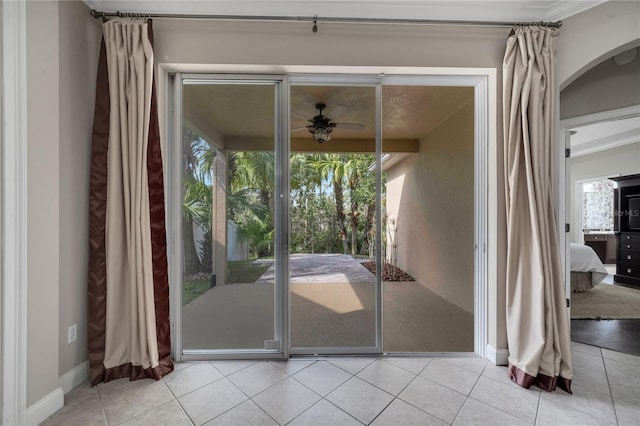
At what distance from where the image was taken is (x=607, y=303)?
3.58m

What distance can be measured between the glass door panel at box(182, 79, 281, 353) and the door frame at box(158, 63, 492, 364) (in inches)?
4.3

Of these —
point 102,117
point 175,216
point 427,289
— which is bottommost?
point 427,289

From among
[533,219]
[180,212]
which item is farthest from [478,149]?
[180,212]

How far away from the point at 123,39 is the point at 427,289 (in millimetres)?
4964

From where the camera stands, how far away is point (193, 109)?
2.18m

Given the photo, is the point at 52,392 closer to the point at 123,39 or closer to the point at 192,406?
the point at 192,406

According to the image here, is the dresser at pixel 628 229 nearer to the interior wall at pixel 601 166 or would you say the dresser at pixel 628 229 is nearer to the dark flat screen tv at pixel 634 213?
the dark flat screen tv at pixel 634 213

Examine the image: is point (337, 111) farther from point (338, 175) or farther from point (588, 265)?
point (588, 265)

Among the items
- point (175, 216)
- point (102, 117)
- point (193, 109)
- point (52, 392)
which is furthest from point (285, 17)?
point (52, 392)

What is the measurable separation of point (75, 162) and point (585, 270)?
6.25 m

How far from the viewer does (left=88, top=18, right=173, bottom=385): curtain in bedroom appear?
1.81 meters

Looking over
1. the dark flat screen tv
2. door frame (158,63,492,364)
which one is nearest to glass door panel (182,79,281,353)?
door frame (158,63,492,364)

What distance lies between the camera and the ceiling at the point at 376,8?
191 centimetres

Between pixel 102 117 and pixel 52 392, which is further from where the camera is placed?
pixel 102 117
